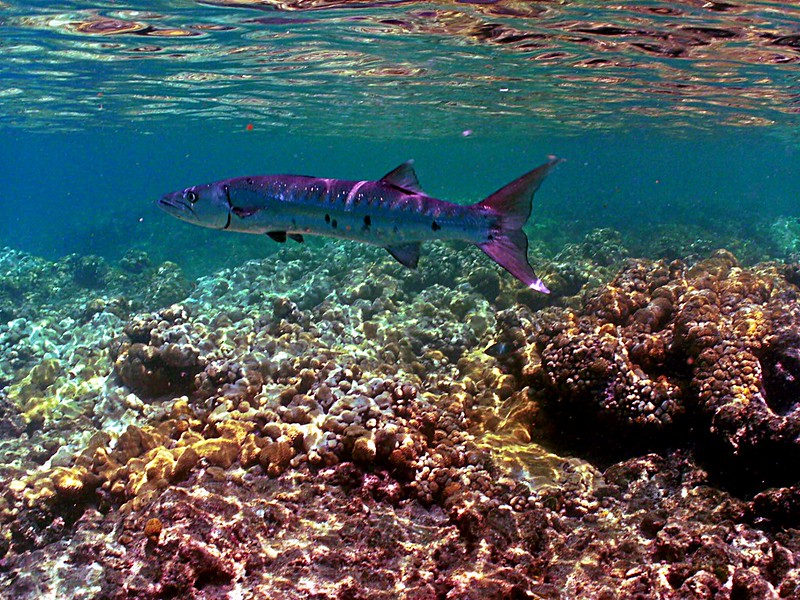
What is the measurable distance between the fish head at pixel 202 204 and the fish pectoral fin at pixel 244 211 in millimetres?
69

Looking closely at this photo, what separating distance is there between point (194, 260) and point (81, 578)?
24.1 meters

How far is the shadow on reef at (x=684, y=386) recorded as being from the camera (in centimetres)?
496

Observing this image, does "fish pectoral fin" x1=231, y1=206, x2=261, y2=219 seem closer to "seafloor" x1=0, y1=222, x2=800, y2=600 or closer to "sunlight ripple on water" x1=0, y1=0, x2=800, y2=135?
"seafloor" x1=0, y1=222, x2=800, y2=600

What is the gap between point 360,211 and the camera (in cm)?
423

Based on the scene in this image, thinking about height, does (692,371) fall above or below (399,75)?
below

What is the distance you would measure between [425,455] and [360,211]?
292 centimetres

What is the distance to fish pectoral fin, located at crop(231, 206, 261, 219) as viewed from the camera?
422cm

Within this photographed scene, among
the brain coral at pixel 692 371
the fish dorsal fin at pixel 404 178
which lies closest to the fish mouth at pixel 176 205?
the fish dorsal fin at pixel 404 178

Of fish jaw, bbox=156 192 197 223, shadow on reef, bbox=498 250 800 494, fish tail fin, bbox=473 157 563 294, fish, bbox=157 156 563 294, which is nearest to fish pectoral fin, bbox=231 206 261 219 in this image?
fish, bbox=157 156 563 294

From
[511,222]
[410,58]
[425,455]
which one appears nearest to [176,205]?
Result: [511,222]

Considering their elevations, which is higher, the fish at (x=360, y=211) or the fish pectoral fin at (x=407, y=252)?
the fish at (x=360, y=211)

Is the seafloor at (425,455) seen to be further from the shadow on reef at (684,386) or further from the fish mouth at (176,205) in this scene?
the fish mouth at (176,205)

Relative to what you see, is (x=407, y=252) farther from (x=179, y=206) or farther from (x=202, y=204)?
(x=179, y=206)

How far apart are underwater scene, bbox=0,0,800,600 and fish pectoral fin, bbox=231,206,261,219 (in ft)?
0.07
